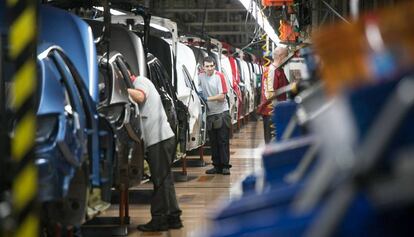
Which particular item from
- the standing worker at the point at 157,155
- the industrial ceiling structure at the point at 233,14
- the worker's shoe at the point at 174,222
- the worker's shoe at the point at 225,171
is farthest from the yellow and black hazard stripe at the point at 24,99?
the worker's shoe at the point at 225,171

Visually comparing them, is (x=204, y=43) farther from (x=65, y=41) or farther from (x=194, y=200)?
(x=65, y=41)

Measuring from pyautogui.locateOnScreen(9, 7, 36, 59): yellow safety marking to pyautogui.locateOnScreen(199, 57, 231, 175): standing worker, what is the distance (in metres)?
11.8

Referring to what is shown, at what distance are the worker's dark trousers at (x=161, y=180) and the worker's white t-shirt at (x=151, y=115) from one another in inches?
3.0

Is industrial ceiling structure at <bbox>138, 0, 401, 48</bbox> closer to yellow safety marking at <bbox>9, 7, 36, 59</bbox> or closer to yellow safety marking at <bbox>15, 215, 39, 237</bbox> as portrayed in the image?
yellow safety marking at <bbox>9, 7, 36, 59</bbox>

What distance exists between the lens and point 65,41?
8.03 m

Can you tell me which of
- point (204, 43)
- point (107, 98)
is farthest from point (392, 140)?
point (204, 43)

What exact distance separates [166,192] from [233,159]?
28.5ft

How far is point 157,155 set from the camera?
9.79 meters

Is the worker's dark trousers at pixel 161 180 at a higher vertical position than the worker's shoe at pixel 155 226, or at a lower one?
higher

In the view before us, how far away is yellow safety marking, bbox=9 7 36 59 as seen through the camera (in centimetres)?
379

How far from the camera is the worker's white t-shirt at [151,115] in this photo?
9.77 meters

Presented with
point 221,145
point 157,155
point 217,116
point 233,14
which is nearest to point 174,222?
point 157,155

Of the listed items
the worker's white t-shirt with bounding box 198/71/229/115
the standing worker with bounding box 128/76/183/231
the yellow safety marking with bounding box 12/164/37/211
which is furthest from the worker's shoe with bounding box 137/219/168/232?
the worker's white t-shirt with bounding box 198/71/229/115

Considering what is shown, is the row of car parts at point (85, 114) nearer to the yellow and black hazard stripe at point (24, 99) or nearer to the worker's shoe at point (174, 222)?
the worker's shoe at point (174, 222)
